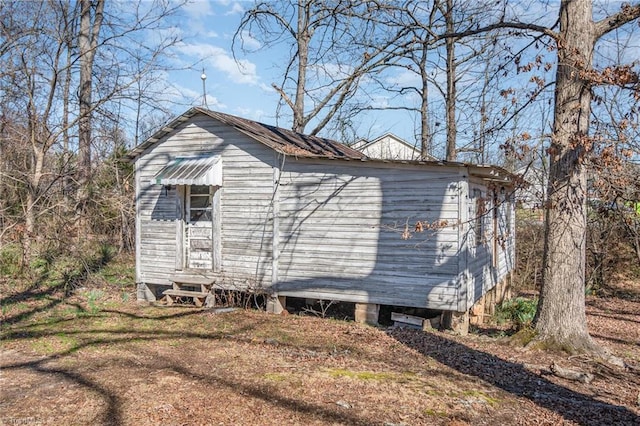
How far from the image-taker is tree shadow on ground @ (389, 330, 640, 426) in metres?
5.11

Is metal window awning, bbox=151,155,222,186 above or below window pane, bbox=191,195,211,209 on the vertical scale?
above

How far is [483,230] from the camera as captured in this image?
11.1 m

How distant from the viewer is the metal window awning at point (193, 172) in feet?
32.3

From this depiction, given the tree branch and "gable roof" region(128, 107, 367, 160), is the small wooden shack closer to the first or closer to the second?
"gable roof" region(128, 107, 367, 160)

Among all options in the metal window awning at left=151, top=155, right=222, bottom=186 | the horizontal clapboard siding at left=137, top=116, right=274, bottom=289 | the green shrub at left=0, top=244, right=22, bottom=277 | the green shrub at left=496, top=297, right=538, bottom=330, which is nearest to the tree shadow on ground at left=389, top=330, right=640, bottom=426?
the horizontal clapboard siding at left=137, top=116, right=274, bottom=289

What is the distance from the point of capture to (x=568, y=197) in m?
7.23

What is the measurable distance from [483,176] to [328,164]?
10.6 feet

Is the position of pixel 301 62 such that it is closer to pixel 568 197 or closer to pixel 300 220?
pixel 300 220

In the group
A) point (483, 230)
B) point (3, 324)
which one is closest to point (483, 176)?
point (483, 230)

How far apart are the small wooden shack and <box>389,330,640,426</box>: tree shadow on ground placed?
4.16ft

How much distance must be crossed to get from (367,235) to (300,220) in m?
1.44

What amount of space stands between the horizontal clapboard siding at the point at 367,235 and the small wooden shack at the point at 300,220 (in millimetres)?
20

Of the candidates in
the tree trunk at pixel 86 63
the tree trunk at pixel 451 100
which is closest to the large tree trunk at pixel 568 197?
the tree trunk at pixel 451 100

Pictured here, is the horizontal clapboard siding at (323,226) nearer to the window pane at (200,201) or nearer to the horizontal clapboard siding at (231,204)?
the horizontal clapboard siding at (231,204)
